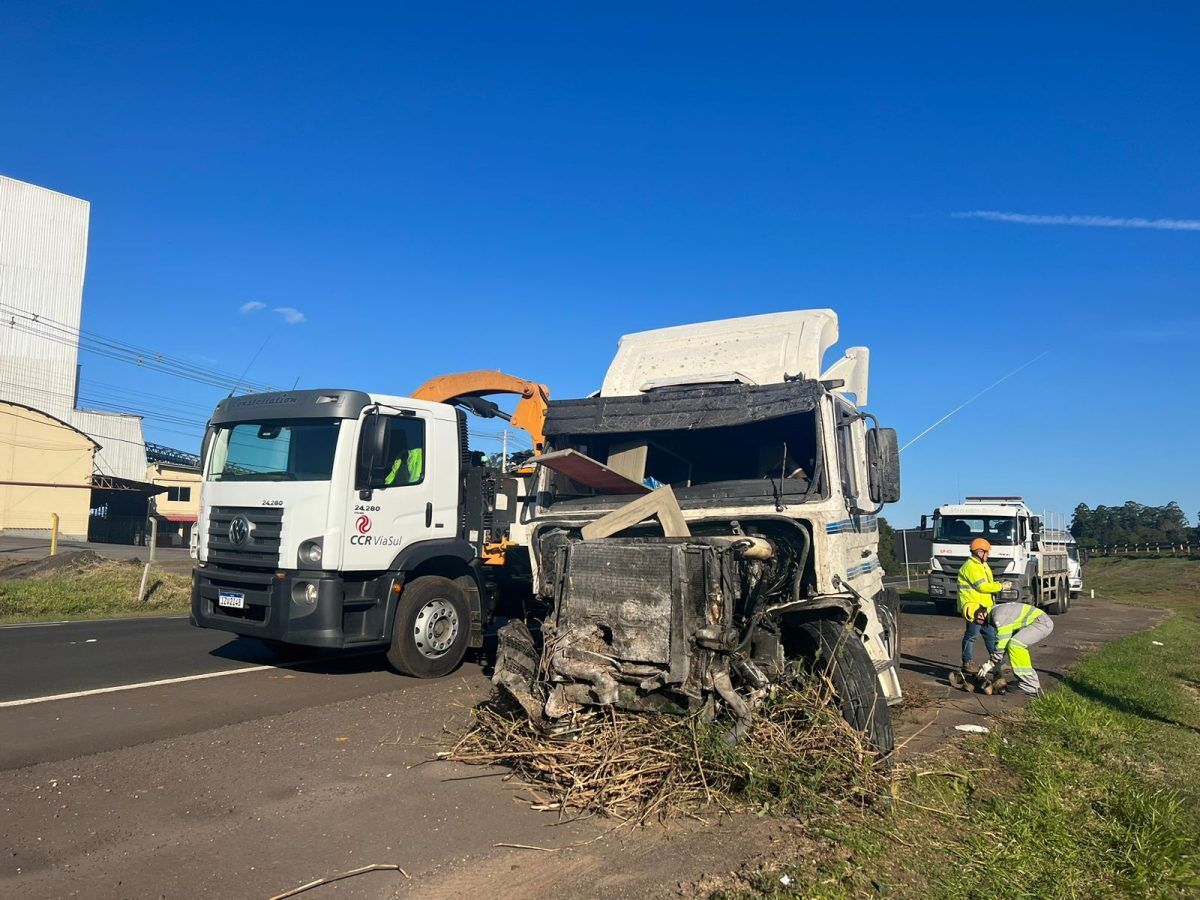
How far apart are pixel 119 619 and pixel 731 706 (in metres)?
12.5

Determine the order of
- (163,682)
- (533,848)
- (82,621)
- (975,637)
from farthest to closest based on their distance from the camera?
(82,621), (975,637), (163,682), (533,848)

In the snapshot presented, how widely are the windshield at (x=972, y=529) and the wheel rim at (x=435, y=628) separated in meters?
15.1

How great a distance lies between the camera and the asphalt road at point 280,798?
3730mm

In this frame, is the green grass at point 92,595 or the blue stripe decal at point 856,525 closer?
the blue stripe decal at point 856,525

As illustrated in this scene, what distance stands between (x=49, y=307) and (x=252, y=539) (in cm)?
5199

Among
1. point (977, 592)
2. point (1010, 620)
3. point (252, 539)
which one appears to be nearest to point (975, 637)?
point (977, 592)

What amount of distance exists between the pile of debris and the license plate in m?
3.80

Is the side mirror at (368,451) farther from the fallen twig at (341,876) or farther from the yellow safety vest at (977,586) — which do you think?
the yellow safety vest at (977,586)

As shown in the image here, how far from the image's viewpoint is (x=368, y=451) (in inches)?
304

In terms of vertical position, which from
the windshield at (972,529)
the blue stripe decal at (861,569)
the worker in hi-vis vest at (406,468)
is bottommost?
the blue stripe decal at (861,569)

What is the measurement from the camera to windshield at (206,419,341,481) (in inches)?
302

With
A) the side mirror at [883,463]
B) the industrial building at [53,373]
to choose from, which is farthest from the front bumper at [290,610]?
the industrial building at [53,373]

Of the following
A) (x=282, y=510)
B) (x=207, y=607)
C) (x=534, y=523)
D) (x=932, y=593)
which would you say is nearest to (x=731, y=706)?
(x=534, y=523)

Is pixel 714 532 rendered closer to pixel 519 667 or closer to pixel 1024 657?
pixel 519 667
